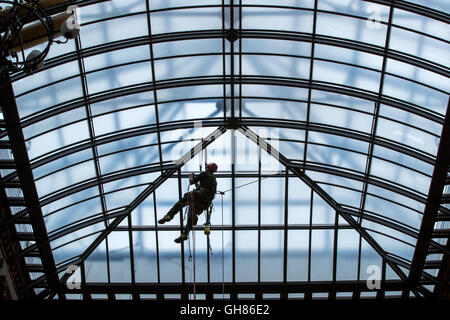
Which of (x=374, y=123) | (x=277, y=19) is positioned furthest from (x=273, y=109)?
(x=277, y=19)

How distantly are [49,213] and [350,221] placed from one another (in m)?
12.4

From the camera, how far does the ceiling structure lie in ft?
76.9

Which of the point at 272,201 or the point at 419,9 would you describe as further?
the point at 272,201

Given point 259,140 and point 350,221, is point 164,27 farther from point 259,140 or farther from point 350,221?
point 350,221

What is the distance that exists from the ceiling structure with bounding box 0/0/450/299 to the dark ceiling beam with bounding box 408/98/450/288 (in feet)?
0.19

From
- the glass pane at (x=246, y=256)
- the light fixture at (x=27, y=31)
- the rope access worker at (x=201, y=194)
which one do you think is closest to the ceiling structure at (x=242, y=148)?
the glass pane at (x=246, y=256)

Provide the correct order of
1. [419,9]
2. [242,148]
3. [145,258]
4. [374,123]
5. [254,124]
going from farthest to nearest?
[145,258], [242,148], [254,124], [374,123], [419,9]

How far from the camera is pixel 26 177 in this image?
25.1 meters

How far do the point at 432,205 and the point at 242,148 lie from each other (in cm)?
783

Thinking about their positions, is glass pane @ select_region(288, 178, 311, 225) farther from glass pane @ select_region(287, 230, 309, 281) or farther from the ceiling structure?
glass pane @ select_region(287, 230, 309, 281)

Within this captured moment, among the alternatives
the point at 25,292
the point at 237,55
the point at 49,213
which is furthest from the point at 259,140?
the point at 25,292

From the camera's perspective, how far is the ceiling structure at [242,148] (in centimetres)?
2344

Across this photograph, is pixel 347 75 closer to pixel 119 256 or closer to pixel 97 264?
pixel 119 256

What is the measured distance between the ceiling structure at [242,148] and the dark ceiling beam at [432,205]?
58 millimetres
